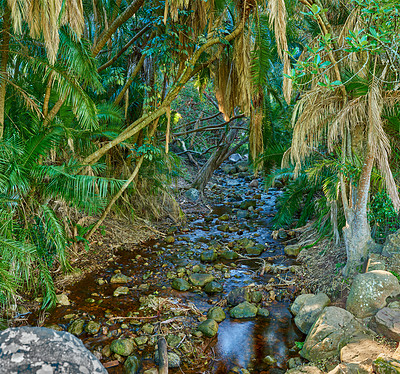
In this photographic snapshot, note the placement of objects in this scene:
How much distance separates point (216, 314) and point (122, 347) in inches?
53.1

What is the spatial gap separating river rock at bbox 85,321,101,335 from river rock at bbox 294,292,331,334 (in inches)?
99.8

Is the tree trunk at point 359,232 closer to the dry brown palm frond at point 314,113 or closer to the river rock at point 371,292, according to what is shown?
the river rock at point 371,292

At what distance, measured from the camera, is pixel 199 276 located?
557 cm

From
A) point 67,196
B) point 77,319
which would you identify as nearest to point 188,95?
point 67,196

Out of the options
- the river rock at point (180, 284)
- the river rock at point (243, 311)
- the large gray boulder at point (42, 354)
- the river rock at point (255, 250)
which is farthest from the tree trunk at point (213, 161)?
the large gray boulder at point (42, 354)

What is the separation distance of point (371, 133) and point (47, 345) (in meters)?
4.04

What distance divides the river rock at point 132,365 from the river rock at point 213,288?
6.12 feet

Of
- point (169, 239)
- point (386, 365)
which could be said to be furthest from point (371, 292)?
point (169, 239)

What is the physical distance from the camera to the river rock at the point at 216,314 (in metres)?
4.44

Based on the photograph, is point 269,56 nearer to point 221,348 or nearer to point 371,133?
point 371,133

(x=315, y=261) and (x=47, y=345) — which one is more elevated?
(x=47, y=345)

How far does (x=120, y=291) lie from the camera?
5.05m

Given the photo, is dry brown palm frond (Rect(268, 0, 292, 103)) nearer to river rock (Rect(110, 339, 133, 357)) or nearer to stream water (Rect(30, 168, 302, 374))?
stream water (Rect(30, 168, 302, 374))

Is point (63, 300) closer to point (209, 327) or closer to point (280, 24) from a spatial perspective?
point (209, 327)
